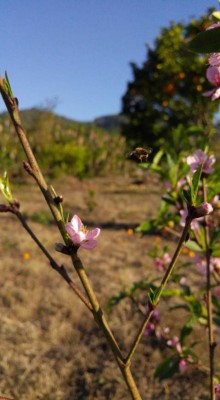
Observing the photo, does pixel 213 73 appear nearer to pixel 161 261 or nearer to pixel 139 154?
pixel 139 154

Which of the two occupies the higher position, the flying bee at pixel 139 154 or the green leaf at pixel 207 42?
the green leaf at pixel 207 42

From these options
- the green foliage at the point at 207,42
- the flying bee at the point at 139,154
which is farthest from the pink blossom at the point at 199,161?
the green foliage at the point at 207,42

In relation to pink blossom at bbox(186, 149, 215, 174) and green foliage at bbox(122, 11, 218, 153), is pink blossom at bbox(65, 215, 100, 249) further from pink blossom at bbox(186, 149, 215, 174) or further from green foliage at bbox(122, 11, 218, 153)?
green foliage at bbox(122, 11, 218, 153)

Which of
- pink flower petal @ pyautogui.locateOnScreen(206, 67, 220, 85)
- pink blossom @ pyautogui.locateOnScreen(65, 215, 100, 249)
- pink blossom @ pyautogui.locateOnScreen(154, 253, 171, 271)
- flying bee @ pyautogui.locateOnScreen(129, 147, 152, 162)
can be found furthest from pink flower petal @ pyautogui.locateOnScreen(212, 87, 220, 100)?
pink blossom @ pyautogui.locateOnScreen(154, 253, 171, 271)

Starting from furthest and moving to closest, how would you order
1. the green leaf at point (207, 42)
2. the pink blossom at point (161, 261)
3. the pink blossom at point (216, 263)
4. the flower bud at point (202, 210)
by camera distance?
the pink blossom at point (161, 261)
the pink blossom at point (216, 263)
the flower bud at point (202, 210)
the green leaf at point (207, 42)

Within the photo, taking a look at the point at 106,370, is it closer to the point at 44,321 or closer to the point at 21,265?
the point at 44,321

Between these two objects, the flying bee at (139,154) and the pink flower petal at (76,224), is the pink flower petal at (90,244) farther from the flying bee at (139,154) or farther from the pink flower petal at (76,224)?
the flying bee at (139,154)

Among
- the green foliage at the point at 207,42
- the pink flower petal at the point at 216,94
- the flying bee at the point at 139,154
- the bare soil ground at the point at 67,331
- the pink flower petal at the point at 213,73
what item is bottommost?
the bare soil ground at the point at 67,331
